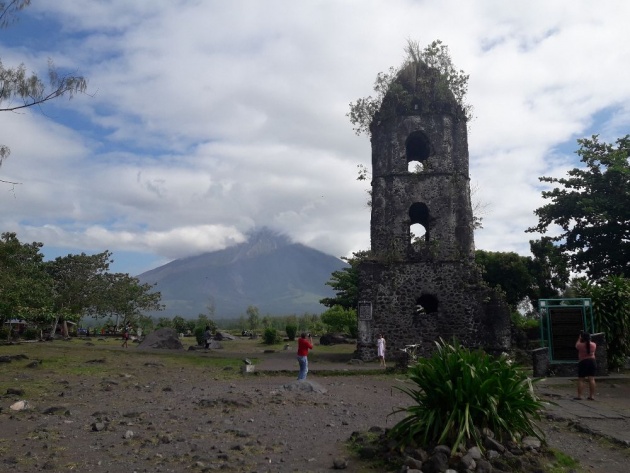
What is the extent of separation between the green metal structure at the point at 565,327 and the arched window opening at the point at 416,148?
8145mm

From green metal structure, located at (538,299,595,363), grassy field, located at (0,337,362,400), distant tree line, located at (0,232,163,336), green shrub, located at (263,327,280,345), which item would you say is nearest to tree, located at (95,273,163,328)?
distant tree line, located at (0,232,163,336)

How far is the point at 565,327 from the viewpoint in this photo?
527 inches

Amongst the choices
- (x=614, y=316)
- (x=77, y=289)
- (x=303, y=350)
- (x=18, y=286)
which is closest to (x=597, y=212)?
(x=614, y=316)

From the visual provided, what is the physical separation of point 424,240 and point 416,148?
172 inches

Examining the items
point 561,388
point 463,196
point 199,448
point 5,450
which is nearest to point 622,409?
point 561,388

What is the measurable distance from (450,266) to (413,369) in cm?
1182

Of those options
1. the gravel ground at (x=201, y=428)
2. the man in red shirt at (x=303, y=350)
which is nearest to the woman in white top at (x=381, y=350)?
the gravel ground at (x=201, y=428)

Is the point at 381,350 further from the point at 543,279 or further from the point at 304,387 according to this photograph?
the point at 543,279

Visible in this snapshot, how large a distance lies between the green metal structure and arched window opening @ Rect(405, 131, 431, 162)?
8.14m

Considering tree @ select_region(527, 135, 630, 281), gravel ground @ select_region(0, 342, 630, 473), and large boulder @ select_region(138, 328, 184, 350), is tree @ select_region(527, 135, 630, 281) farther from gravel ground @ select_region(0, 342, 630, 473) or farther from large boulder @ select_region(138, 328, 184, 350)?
large boulder @ select_region(138, 328, 184, 350)

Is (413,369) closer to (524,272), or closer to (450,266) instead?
(450,266)

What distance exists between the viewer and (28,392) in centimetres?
1027

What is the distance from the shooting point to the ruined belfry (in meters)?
17.1

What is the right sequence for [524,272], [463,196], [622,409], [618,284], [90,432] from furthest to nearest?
[524,272], [463,196], [618,284], [622,409], [90,432]
